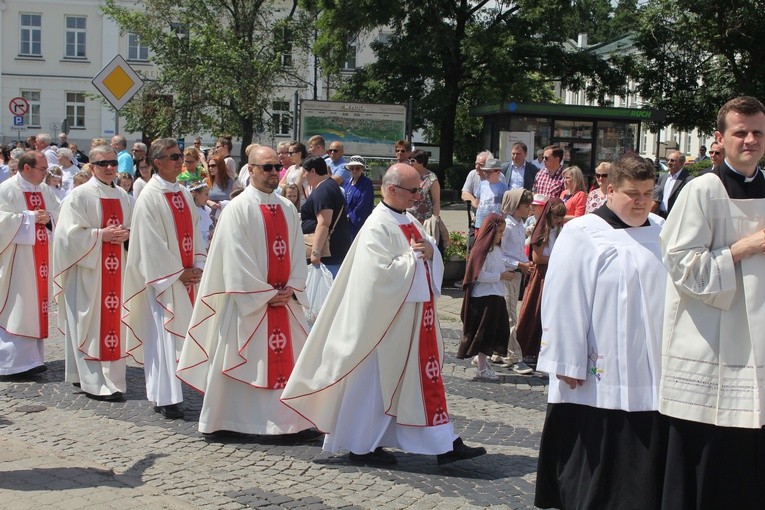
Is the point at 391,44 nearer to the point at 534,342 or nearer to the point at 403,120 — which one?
the point at 403,120

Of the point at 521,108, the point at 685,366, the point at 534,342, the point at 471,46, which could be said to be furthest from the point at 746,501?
the point at 471,46

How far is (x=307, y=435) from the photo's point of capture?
7266 millimetres

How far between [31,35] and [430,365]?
50.8m

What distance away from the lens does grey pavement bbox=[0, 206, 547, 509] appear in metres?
5.80

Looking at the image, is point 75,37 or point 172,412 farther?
point 75,37

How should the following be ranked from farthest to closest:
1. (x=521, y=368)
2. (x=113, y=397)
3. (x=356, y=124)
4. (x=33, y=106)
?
(x=33, y=106), (x=356, y=124), (x=521, y=368), (x=113, y=397)

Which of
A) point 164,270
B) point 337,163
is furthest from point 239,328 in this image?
point 337,163

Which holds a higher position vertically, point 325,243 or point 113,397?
point 325,243

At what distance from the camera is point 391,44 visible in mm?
34062

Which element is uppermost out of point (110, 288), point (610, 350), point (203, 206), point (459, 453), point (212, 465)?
point (203, 206)

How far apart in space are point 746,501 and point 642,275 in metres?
1.09

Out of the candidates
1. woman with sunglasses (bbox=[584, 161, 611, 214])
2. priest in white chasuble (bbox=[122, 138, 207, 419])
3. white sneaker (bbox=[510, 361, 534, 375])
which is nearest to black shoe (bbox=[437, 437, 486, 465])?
priest in white chasuble (bbox=[122, 138, 207, 419])

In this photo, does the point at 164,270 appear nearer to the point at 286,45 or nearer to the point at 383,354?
the point at 383,354

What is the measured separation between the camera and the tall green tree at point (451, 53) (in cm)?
3180
